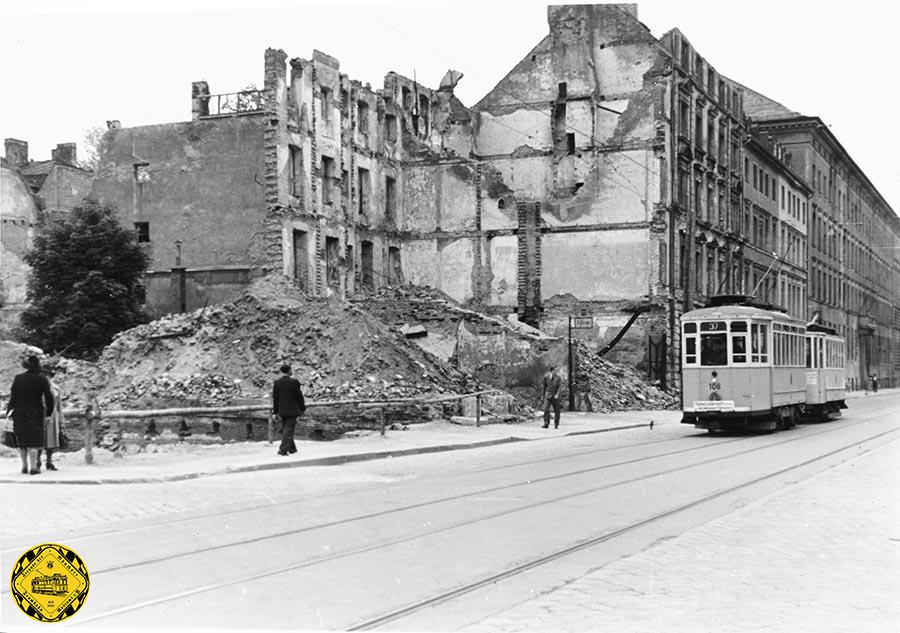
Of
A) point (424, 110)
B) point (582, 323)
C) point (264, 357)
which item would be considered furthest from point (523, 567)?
point (424, 110)

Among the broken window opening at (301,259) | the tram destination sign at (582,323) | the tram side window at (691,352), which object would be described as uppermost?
the broken window opening at (301,259)

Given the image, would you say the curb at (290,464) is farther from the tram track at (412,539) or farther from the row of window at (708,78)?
the row of window at (708,78)

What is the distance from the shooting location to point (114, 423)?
95.1 ft

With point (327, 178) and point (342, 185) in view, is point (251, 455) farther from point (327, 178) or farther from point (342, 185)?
point (342, 185)

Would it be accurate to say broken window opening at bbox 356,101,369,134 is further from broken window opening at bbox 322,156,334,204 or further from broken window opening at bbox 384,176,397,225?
broken window opening at bbox 384,176,397,225

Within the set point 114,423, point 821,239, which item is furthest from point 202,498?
point 821,239

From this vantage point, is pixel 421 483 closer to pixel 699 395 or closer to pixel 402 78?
pixel 699 395

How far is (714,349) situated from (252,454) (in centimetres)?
1257

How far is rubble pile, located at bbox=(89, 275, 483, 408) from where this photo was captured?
31.2 metres

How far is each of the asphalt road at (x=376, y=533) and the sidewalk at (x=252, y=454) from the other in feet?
1.90

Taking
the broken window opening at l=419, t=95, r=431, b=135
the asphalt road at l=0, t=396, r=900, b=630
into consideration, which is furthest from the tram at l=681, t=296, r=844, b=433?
the broken window opening at l=419, t=95, r=431, b=135

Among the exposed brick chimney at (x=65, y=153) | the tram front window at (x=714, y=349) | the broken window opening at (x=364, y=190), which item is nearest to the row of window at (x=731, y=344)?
the tram front window at (x=714, y=349)

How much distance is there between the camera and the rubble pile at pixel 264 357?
1227 inches

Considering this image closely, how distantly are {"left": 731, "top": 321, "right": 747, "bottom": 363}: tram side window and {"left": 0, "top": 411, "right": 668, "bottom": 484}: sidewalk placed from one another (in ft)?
14.0
